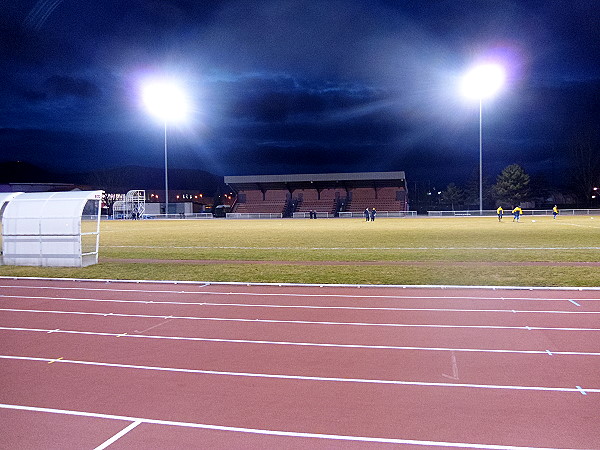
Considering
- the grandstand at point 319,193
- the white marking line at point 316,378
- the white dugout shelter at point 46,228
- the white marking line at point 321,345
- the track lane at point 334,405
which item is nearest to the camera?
the track lane at point 334,405

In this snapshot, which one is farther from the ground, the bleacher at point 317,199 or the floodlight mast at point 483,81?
the floodlight mast at point 483,81

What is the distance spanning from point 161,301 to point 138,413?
19.3 ft

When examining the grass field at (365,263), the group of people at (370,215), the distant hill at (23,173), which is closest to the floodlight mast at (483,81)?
the group of people at (370,215)

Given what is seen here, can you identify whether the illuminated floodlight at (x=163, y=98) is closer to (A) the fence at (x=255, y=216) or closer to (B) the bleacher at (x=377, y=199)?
(A) the fence at (x=255, y=216)

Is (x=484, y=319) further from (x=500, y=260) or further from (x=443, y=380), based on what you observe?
(x=500, y=260)

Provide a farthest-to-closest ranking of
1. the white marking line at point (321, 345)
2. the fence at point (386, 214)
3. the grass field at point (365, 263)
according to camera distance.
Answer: the fence at point (386, 214) < the grass field at point (365, 263) < the white marking line at point (321, 345)

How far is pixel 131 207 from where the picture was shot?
6662 centimetres

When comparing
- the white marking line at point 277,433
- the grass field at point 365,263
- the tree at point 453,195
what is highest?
the tree at point 453,195

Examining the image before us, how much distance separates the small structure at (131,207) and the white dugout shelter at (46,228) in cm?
4694

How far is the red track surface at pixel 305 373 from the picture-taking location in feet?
13.9

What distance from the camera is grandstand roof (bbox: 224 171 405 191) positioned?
7044 centimetres

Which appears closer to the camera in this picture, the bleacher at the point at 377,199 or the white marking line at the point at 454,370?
the white marking line at the point at 454,370

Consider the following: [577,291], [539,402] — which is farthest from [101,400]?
[577,291]

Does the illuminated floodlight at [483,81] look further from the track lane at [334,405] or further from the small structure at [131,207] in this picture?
the track lane at [334,405]
